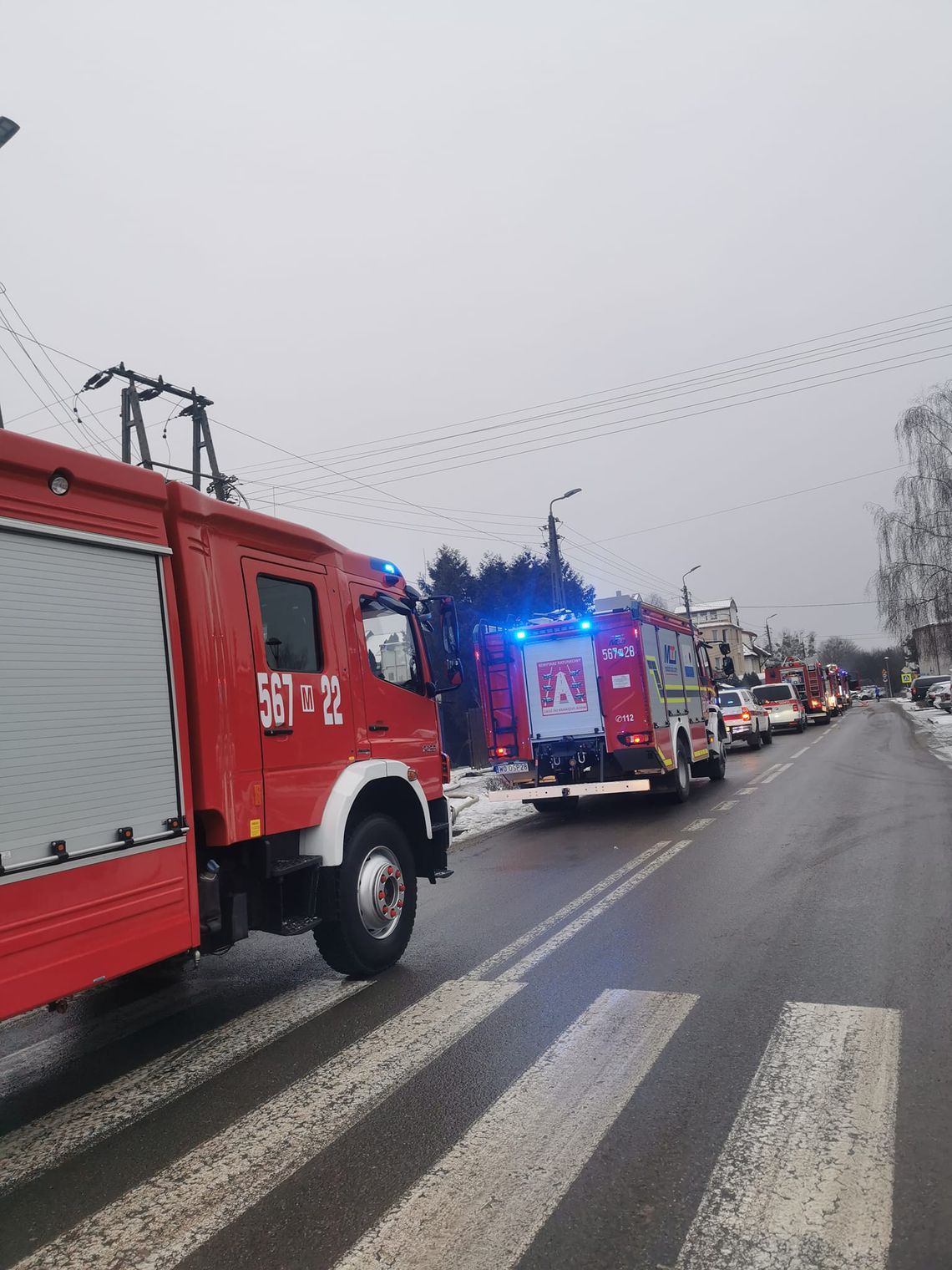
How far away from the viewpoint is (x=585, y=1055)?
13.6 feet

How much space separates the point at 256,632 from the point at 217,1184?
105 inches

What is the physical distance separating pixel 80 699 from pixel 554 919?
4286 mm

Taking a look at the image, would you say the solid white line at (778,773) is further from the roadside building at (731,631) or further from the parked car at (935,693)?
the roadside building at (731,631)

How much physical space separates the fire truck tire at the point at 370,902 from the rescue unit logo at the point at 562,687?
6.98m

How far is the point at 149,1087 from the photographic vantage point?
4.20 meters

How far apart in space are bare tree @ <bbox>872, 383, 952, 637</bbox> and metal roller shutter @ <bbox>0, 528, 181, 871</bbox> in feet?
103

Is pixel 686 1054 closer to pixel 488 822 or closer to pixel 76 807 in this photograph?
pixel 76 807

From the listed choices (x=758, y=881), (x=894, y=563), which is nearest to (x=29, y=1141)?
(x=758, y=881)

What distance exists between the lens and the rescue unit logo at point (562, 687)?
12898 millimetres

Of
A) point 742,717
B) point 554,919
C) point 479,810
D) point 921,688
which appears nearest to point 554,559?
point 742,717

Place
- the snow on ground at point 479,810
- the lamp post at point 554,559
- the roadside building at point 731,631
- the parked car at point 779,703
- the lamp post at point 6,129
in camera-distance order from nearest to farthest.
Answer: the lamp post at point 6,129
the snow on ground at point 479,810
the lamp post at point 554,559
the parked car at point 779,703
the roadside building at point 731,631

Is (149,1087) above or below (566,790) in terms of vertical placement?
below

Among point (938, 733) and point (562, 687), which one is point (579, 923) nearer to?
point (562, 687)

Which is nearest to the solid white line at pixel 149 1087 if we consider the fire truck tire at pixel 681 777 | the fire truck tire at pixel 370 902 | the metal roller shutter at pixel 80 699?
the fire truck tire at pixel 370 902
